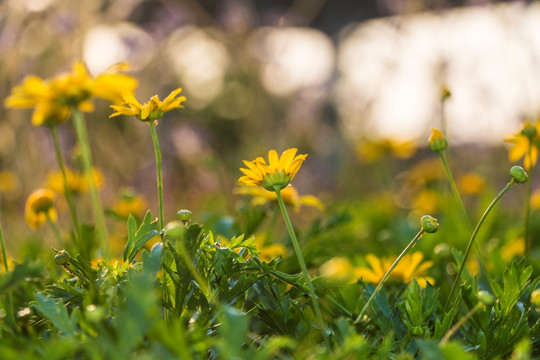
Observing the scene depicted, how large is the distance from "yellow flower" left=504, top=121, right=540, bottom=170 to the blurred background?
66 centimetres

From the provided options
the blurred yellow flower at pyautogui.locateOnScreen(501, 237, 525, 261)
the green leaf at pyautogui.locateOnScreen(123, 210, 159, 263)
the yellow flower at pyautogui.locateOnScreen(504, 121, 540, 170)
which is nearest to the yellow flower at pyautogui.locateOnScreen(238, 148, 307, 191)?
the green leaf at pyautogui.locateOnScreen(123, 210, 159, 263)

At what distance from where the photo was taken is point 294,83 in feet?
11.3

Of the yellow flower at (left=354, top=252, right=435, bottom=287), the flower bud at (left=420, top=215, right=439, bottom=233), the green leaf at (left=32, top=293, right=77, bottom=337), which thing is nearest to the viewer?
the green leaf at (left=32, top=293, right=77, bottom=337)

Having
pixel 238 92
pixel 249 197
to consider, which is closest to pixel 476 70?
pixel 249 197

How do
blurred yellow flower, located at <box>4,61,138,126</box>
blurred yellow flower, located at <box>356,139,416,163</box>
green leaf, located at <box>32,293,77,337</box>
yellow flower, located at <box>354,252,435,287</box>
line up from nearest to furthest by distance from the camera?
green leaf, located at <box>32,293,77,337</box>, blurred yellow flower, located at <box>4,61,138,126</box>, yellow flower, located at <box>354,252,435,287</box>, blurred yellow flower, located at <box>356,139,416,163</box>

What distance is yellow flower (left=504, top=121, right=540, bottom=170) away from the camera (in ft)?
2.65

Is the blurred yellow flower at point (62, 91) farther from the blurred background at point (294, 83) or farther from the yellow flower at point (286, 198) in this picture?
the blurred background at point (294, 83)

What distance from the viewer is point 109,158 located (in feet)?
7.86

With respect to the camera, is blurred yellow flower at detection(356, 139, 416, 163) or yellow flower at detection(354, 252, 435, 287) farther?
blurred yellow flower at detection(356, 139, 416, 163)

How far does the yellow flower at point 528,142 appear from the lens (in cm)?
81

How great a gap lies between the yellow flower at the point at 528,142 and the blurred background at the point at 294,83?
0.66 m

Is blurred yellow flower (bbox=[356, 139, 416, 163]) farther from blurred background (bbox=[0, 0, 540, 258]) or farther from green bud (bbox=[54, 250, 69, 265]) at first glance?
green bud (bbox=[54, 250, 69, 265])

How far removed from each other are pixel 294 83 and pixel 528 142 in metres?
2.67

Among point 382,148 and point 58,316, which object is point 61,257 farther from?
point 382,148
